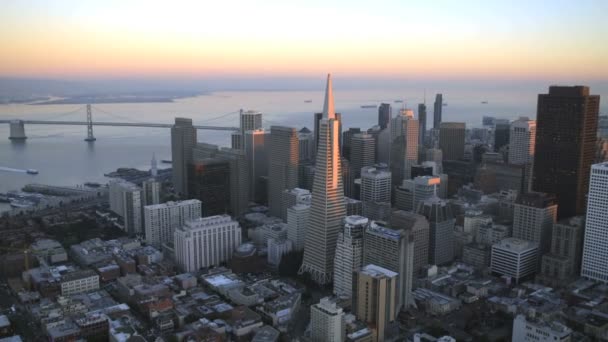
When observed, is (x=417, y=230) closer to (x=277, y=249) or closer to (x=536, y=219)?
(x=536, y=219)

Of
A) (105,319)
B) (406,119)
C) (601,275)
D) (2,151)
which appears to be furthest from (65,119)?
(601,275)

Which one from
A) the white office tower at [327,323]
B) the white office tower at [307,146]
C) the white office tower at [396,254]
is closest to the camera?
the white office tower at [327,323]

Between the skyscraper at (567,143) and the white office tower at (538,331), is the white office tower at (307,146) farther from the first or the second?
the white office tower at (538,331)

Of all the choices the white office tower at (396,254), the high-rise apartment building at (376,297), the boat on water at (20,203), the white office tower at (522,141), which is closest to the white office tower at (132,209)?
the boat on water at (20,203)

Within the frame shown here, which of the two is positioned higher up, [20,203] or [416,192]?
[416,192]

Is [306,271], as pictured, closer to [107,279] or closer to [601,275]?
[107,279]

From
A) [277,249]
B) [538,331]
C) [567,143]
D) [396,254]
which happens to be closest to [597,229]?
[567,143]
